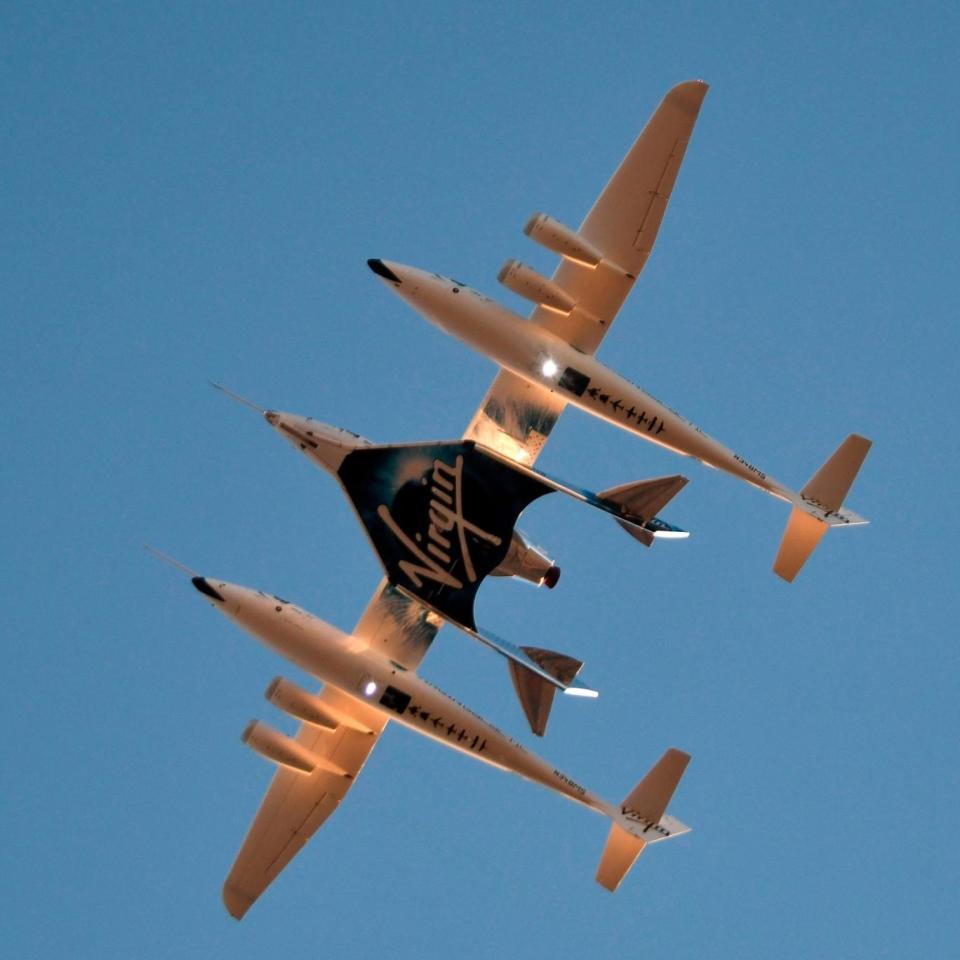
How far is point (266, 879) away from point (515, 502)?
11.9 meters

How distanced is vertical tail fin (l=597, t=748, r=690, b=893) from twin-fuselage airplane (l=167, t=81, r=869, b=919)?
3cm

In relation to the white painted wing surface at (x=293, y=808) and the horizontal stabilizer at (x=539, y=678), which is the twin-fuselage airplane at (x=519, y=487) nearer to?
the horizontal stabilizer at (x=539, y=678)

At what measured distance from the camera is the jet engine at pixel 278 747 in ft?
147

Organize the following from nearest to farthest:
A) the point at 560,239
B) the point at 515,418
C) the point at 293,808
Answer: the point at 560,239, the point at 515,418, the point at 293,808

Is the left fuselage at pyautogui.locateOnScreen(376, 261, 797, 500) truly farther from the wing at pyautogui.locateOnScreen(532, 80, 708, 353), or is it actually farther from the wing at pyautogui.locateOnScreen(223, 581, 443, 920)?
the wing at pyautogui.locateOnScreen(223, 581, 443, 920)

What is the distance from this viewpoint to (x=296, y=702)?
4419 centimetres

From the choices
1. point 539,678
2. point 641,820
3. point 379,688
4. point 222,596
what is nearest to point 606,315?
point 539,678

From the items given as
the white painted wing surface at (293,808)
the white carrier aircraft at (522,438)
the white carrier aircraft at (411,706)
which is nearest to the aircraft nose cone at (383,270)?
the white carrier aircraft at (522,438)

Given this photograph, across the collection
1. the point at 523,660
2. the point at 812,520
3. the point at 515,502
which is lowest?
the point at 523,660

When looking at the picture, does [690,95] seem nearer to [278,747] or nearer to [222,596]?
[222,596]

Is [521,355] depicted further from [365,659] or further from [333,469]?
[365,659]

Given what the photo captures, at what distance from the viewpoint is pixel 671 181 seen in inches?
1682

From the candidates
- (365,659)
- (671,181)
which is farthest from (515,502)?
(671,181)

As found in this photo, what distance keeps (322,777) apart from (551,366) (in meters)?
12.2
